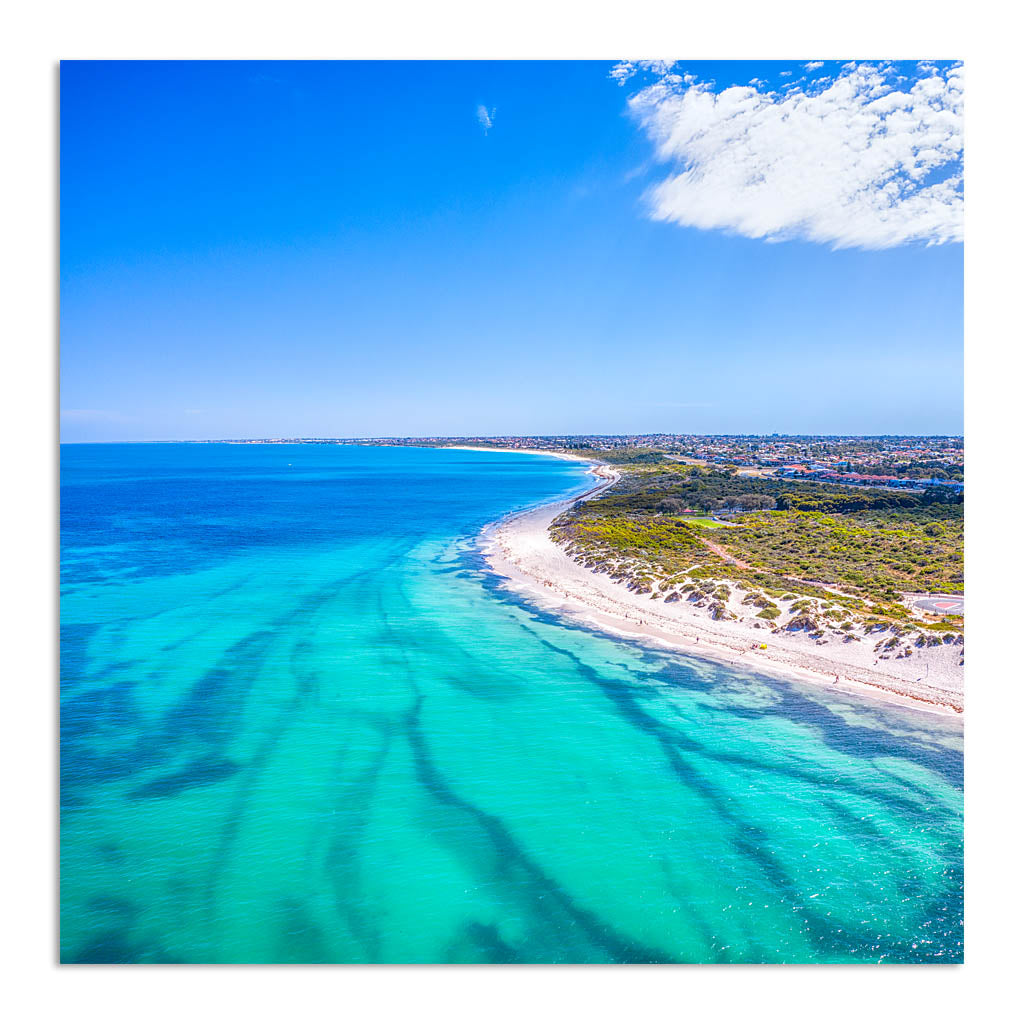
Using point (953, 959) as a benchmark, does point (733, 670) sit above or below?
above

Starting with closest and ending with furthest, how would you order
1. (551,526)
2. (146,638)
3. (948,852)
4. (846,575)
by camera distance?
(948,852)
(146,638)
(846,575)
(551,526)

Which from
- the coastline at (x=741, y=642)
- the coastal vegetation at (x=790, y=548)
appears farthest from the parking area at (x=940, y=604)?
the coastline at (x=741, y=642)

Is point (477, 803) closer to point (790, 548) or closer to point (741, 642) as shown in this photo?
point (741, 642)

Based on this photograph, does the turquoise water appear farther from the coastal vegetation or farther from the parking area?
the parking area

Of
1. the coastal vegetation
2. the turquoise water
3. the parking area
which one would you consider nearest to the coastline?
the coastal vegetation
